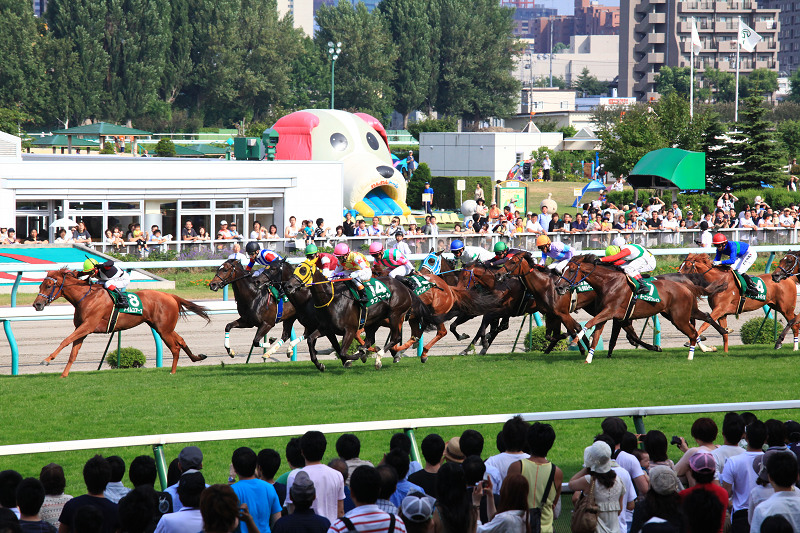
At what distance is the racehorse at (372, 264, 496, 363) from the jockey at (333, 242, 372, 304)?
1256 mm

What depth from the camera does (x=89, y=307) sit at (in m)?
11.4

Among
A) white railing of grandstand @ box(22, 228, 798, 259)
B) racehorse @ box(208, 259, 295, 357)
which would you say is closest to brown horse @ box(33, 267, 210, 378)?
racehorse @ box(208, 259, 295, 357)

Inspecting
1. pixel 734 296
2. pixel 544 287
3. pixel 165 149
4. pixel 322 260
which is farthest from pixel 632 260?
pixel 165 149

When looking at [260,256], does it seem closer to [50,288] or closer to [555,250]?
[50,288]

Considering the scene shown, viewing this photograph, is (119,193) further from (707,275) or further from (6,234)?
(707,275)

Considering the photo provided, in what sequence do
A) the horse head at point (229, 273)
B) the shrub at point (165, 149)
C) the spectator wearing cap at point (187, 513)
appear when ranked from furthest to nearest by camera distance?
the shrub at point (165, 149) → the horse head at point (229, 273) → the spectator wearing cap at point (187, 513)

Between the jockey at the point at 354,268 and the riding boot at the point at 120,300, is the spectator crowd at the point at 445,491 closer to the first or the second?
the jockey at the point at 354,268

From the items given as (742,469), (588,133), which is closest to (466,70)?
(588,133)

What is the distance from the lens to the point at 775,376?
1025 cm

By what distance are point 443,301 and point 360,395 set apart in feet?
11.9

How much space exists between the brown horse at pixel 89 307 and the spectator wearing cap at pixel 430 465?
6815 millimetres

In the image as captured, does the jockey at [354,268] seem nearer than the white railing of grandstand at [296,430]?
No

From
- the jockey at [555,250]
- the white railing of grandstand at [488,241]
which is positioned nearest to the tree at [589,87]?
the white railing of grandstand at [488,241]

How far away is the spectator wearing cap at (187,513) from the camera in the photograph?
13.9 feet
